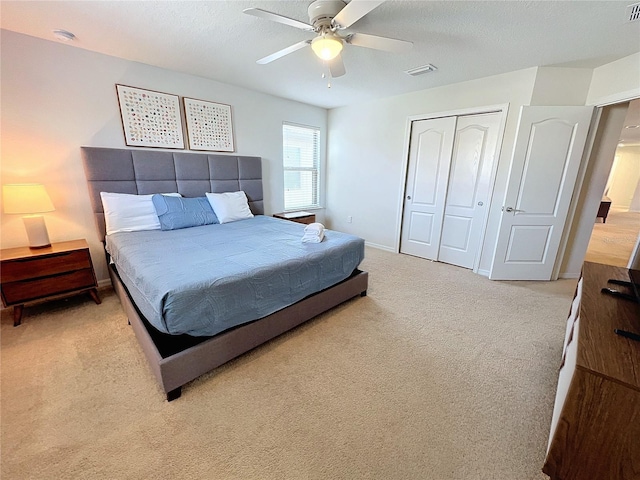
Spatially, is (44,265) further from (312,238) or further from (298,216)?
(298,216)

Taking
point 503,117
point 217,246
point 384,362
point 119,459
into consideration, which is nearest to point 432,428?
point 384,362

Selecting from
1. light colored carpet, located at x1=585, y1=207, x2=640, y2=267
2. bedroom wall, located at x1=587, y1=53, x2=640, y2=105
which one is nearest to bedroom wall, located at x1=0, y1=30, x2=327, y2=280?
bedroom wall, located at x1=587, y1=53, x2=640, y2=105

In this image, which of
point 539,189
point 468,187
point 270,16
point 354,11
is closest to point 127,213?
point 270,16

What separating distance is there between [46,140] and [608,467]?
170 inches

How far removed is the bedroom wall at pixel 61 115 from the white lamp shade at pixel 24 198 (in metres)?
0.34

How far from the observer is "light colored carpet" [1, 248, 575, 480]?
3.92 ft

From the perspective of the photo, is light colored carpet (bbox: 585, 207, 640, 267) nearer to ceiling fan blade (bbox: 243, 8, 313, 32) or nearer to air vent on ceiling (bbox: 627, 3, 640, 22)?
air vent on ceiling (bbox: 627, 3, 640, 22)

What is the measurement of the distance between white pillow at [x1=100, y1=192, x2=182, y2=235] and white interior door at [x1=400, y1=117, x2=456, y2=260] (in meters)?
3.50

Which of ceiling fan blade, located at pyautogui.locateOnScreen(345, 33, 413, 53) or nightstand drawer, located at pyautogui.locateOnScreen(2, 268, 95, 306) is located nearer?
ceiling fan blade, located at pyautogui.locateOnScreen(345, 33, 413, 53)

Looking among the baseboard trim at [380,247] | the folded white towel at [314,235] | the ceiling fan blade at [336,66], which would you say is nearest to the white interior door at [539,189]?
the baseboard trim at [380,247]

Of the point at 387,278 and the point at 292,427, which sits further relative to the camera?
the point at 387,278

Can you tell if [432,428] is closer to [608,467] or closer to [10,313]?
[608,467]

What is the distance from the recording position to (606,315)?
126cm

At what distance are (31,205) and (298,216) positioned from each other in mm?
3019
